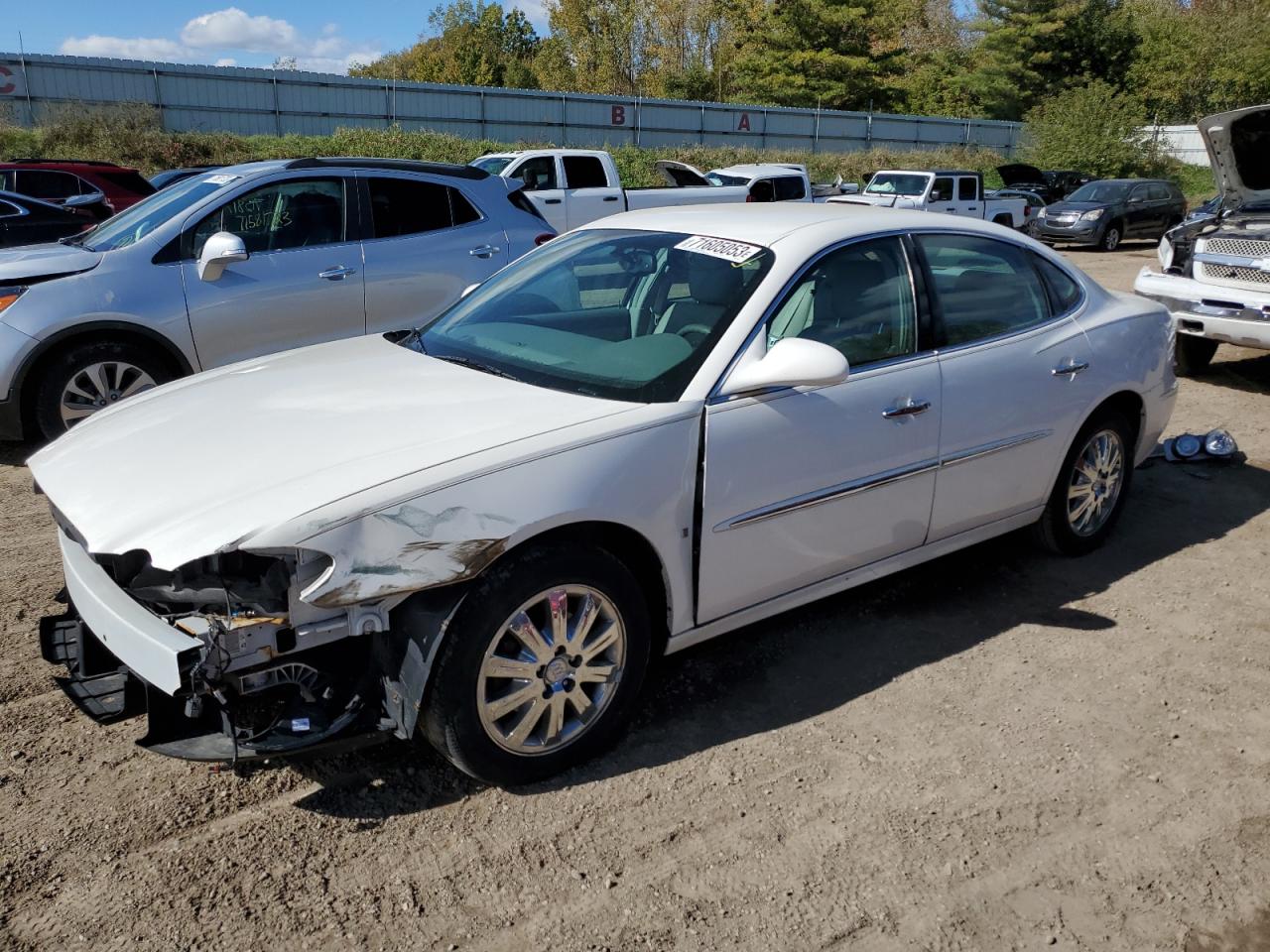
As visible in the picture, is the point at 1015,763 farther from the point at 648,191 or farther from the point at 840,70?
the point at 840,70

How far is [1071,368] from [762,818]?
8.25 feet

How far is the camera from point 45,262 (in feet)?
20.7

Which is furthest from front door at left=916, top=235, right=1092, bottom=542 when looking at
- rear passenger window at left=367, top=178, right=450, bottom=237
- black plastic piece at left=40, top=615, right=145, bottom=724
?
rear passenger window at left=367, top=178, right=450, bottom=237

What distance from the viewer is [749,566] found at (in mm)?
3490

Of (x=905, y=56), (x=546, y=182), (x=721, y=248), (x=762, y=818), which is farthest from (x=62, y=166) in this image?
(x=905, y=56)

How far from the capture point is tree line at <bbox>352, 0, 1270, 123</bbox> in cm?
5003

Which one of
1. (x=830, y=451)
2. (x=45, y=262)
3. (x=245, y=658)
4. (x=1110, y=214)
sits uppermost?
(x=1110, y=214)

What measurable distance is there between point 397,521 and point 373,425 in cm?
51

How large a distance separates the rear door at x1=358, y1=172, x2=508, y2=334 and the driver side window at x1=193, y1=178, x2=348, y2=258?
0.75 ft

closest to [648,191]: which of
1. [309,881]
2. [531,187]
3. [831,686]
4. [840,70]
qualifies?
[531,187]

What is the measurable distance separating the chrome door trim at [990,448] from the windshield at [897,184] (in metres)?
18.9

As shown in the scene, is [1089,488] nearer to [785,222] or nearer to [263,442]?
[785,222]

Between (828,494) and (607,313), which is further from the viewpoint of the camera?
(607,313)

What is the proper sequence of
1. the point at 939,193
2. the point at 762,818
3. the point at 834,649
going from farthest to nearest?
the point at 939,193 < the point at 834,649 < the point at 762,818
